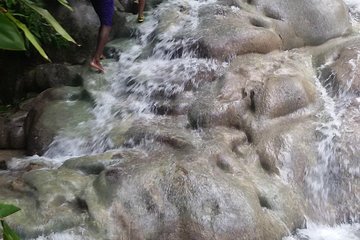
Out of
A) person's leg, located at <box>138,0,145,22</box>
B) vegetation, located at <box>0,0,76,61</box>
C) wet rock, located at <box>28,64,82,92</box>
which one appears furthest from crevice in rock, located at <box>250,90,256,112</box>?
person's leg, located at <box>138,0,145,22</box>

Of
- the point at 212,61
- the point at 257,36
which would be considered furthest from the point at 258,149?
the point at 257,36

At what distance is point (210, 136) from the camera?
5.11 m

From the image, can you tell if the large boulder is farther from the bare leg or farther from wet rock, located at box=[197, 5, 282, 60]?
the bare leg

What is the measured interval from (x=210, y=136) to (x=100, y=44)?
7.46 ft

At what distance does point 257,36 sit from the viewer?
21.0 feet

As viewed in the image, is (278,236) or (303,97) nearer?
(278,236)

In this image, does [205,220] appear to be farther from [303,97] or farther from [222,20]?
[222,20]

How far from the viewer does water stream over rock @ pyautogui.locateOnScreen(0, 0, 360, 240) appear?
4.21 meters

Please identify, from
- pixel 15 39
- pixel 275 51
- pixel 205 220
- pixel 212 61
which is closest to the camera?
pixel 15 39

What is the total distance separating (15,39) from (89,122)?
4.87 metres

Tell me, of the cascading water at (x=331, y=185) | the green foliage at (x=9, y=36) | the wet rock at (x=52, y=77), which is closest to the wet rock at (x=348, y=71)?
the cascading water at (x=331, y=185)

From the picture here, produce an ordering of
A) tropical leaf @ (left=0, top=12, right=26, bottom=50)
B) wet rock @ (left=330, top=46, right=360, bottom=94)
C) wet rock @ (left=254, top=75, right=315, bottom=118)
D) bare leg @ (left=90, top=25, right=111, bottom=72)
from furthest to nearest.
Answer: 1. bare leg @ (left=90, top=25, right=111, bottom=72)
2. wet rock @ (left=330, top=46, right=360, bottom=94)
3. wet rock @ (left=254, top=75, right=315, bottom=118)
4. tropical leaf @ (left=0, top=12, right=26, bottom=50)

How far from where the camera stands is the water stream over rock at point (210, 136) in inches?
166

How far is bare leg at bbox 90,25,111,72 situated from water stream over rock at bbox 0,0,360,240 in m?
0.16
